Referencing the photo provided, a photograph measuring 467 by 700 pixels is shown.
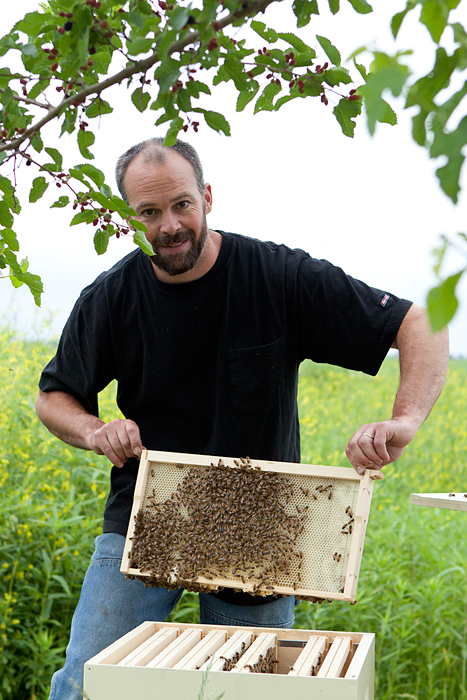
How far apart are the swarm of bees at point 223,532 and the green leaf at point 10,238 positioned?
1090mm

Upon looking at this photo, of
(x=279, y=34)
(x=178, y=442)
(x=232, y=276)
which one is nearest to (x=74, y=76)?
(x=279, y=34)

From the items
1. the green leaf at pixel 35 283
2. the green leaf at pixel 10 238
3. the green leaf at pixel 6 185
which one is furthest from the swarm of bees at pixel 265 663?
the green leaf at pixel 6 185

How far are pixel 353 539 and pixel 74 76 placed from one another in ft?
5.67

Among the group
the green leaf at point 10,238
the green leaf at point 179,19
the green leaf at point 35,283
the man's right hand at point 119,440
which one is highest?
the green leaf at point 179,19

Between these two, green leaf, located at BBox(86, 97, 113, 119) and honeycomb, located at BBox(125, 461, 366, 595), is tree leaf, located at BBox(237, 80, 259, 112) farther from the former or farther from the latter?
honeycomb, located at BBox(125, 461, 366, 595)

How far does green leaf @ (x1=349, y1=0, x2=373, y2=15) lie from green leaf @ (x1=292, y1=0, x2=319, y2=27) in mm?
221

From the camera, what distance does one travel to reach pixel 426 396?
108 inches

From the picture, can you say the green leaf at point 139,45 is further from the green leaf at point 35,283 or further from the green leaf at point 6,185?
the green leaf at point 35,283

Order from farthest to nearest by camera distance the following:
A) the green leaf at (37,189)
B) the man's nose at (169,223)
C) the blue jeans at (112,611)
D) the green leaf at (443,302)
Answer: the man's nose at (169,223), the blue jeans at (112,611), the green leaf at (37,189), the green leaf at (443,302)

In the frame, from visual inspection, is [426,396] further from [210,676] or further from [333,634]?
[210,676]

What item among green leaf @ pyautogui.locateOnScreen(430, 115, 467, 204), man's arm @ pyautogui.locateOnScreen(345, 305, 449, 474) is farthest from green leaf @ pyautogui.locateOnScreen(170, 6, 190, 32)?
man's arm @ pyautogui.locateOnScreen(345, 305, 449, 474)

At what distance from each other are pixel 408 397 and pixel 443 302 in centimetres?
207

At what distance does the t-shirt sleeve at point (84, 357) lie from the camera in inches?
126

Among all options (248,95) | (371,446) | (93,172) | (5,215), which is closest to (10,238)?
(5,215)
